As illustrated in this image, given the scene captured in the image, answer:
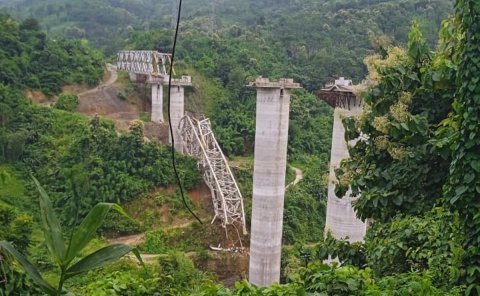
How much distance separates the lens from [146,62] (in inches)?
1045

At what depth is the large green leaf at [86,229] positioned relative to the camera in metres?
2.04

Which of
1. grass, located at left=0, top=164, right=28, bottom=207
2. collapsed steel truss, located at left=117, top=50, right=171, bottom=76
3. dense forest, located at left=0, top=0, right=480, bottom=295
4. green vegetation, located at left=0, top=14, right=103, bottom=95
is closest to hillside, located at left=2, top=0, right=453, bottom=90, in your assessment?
dense forest, located at left=0, top=0, right=480, bottom=295

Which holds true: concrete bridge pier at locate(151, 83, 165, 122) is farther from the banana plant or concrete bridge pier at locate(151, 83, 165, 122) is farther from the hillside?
the banana plant

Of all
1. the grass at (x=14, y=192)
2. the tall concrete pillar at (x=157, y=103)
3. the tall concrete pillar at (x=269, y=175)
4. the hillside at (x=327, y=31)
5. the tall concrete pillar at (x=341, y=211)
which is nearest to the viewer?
the tall concrete pillar at (x=341, y=211)

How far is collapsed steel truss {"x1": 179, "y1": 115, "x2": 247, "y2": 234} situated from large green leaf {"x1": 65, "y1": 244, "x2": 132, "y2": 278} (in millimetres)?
17086

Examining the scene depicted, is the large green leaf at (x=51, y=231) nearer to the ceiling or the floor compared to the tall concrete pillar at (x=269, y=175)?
nearer to the ceiling

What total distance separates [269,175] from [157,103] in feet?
37.5

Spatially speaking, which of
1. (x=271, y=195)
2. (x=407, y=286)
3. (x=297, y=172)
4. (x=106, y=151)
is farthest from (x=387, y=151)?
(x=297, y=172)

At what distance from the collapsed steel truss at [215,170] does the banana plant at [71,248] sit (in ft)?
56.1

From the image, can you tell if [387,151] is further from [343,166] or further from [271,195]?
[271,195]

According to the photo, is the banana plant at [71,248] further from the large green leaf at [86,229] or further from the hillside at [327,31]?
the hillside at [327,31]

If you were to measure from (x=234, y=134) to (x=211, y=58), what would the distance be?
755 centimetres

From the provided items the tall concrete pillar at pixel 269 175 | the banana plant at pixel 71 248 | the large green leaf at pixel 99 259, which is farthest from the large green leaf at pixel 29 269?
the tall concrete pillar at pixel 269 175

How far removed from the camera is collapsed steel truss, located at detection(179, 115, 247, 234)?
19.5 metres
